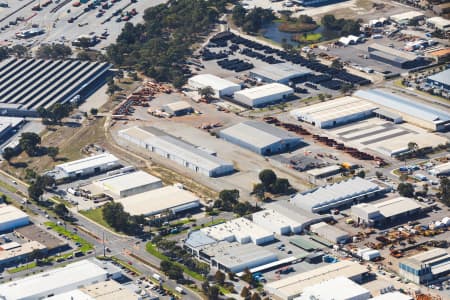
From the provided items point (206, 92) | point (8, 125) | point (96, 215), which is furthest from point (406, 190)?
point (8, 125)

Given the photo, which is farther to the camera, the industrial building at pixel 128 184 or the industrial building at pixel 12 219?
the industrial building at pixel 128 184

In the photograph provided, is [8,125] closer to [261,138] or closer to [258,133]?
[258,133]

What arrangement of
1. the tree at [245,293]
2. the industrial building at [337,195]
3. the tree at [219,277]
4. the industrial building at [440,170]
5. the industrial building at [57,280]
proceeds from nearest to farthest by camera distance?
the tree at [245,293] < the industrial building at [57,280] < the tree at [219,277] < the industrial building at [337,195] < the industrial building at [440,170]

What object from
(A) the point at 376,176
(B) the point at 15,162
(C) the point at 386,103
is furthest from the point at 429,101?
(B) the point at 15,162

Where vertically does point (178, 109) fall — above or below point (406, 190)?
below

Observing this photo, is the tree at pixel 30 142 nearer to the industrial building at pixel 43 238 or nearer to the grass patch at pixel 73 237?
the grass patch at pixel 73 237

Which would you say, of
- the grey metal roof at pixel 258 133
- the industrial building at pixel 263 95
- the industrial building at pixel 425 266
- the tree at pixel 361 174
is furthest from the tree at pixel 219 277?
the industrial building at pixel 263 95

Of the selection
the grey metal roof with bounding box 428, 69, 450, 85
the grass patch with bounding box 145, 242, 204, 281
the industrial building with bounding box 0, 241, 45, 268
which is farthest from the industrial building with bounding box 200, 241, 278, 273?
the grey metal roof with bounding box 428, 69, 450, 85
